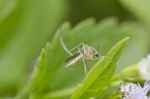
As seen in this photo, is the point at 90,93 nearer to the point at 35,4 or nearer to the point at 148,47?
the point at 35,4

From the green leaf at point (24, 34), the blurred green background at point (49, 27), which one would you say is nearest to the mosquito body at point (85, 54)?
the blurred green background at point (49, 27)

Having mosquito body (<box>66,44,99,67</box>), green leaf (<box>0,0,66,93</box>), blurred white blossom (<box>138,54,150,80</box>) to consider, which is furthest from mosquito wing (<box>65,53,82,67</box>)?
green leaf (<box>0,0,66,93</box>)

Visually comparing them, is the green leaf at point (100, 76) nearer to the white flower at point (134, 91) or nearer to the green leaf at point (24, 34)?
the white flower at point (134, 91)

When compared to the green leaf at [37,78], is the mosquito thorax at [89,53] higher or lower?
lower

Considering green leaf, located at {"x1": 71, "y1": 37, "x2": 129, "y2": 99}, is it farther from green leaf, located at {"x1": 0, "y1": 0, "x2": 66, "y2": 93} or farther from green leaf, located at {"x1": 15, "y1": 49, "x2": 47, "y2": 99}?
green leaf, located at {"x1": 0, "y1": 0, "x2": 66, "y2": 93}

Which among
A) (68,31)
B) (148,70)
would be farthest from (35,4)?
(148,70)
